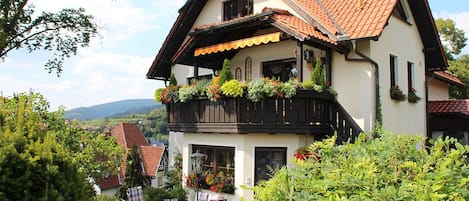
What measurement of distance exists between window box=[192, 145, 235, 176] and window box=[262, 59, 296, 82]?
2.83m

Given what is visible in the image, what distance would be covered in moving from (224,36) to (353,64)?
4410mm

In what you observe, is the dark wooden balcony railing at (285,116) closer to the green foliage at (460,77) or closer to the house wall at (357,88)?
the house wall at (357,88)

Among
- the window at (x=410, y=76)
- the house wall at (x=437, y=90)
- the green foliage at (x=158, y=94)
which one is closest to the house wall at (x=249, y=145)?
the green foliage at (x=158, y=94)

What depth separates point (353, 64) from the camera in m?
11.6

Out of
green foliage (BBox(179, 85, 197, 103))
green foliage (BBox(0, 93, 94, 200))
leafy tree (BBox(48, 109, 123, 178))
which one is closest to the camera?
green foliage (BBox(0, 93, 94, 200))

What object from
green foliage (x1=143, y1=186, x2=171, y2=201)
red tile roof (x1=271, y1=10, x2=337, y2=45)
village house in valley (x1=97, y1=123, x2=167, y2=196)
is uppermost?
red tile roof (x1=271, y1=10, x2=337, y2=45)

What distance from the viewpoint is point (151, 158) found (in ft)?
149

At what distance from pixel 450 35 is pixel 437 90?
1457cm

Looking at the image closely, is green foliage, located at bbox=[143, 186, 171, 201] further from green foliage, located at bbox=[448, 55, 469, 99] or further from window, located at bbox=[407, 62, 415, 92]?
green foliage, located at bbox=[448, 55, 469, 99]

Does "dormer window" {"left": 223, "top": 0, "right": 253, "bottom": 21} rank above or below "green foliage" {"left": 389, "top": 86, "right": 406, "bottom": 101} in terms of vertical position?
above

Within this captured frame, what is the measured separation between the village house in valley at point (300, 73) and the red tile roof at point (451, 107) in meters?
1.84

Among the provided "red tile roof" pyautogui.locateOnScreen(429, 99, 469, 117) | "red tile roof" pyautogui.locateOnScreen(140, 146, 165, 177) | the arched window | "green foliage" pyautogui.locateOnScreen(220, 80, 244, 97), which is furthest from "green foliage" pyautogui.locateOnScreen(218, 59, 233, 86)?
"red tile roof" pyautogui.locateOnScreen(140, 146, 165, 177)

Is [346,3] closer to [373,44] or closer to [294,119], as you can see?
[373,44]

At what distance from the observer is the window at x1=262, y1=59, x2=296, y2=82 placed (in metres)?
12.8
